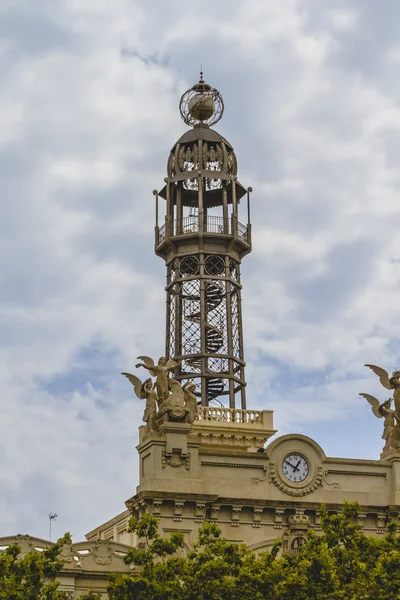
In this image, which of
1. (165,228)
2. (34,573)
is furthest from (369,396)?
(34,573)

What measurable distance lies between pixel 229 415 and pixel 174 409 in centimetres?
755

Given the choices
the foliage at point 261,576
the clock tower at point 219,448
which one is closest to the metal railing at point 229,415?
the clock tower at point 219,448

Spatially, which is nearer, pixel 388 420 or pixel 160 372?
pixel 160 372

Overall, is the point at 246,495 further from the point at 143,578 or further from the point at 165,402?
the point at 143,578

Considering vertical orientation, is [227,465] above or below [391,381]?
below

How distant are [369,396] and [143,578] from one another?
2043 centimetres

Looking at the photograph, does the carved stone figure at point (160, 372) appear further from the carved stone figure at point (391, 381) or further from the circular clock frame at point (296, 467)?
the carved stone figure at point (391, 381)

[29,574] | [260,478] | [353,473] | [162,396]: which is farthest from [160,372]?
[29,574]

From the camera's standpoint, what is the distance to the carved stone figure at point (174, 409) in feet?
235

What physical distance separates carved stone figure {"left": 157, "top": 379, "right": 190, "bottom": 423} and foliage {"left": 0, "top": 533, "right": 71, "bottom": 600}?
39.3 feet

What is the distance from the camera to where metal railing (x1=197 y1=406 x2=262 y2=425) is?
78062mm

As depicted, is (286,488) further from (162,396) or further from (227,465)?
(162,396)

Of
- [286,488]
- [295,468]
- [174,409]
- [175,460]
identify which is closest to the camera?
[175,460]

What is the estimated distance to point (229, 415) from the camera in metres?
78.7
